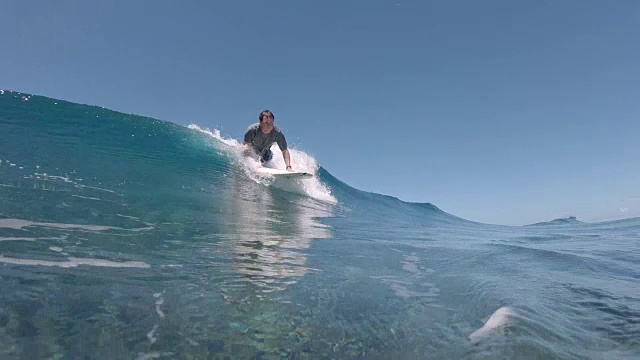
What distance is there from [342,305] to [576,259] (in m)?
4.87

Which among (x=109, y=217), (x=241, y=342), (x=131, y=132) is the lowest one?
(x=241, y=342)

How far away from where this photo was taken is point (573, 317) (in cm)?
319

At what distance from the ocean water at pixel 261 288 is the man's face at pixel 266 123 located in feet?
13.7

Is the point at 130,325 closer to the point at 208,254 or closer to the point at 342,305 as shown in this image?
the point at 342,305

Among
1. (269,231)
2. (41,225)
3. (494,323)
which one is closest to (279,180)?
(269,231)

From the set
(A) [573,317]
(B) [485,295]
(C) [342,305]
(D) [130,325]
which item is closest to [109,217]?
(D) [130,325]

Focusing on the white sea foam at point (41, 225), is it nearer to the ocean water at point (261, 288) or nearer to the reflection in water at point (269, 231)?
the ocean water at point (261, 288)

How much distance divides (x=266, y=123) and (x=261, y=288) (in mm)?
8913

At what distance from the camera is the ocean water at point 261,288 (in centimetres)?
241

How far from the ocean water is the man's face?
417 centimetres

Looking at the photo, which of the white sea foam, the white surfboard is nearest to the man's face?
the white surfboard

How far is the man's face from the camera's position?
11.6m

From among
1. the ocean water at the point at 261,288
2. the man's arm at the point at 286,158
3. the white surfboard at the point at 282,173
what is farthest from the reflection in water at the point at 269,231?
the man's arm at the point at 286,158

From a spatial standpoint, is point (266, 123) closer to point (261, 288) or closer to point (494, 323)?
point (261, 288)
